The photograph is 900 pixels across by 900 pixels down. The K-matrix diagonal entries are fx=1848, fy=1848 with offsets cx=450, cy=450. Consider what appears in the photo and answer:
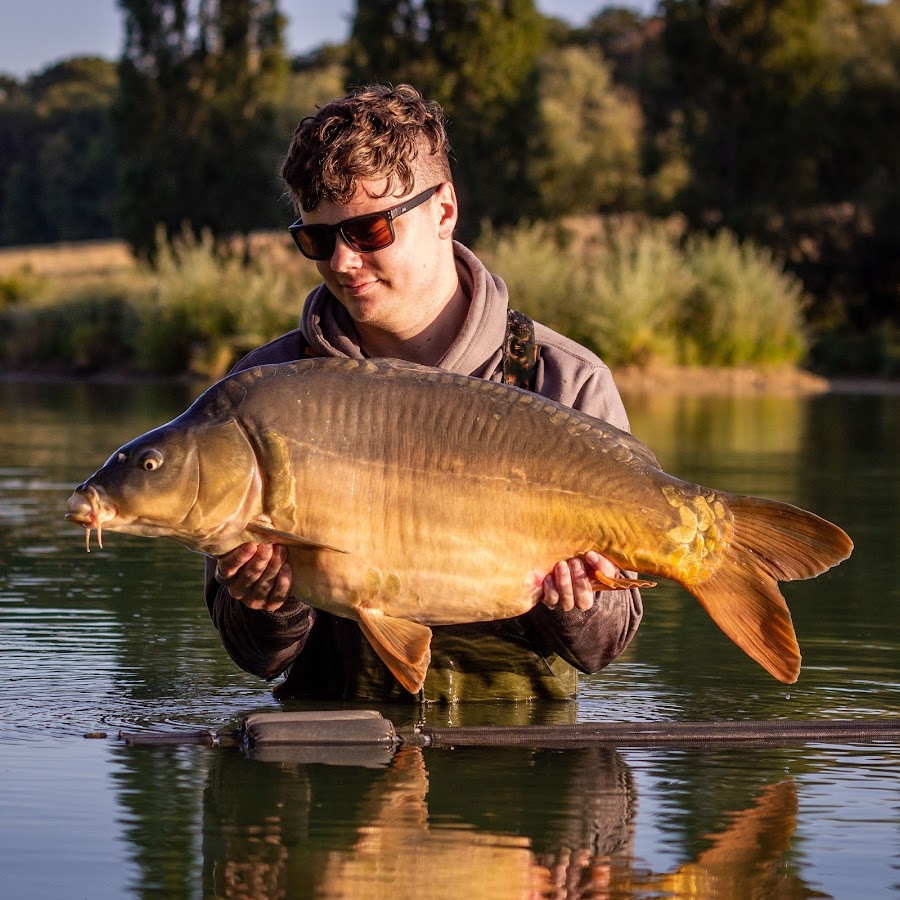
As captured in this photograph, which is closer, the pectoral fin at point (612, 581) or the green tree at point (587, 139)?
the pectoral fin at point (612, 581)

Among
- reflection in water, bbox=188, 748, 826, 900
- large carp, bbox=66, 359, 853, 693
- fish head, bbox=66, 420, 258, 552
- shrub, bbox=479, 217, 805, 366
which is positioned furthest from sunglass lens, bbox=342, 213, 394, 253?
shrub, bbox=479, 217, 805, 366

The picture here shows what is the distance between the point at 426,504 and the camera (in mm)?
4461

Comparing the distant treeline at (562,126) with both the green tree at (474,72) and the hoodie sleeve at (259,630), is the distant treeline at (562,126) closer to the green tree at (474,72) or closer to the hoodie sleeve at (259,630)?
the green tree at (474,72)

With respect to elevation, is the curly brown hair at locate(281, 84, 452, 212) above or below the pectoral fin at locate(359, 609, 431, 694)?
above

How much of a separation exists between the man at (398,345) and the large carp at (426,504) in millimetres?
169

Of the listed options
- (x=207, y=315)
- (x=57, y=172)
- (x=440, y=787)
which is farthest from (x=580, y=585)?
(x=57, y=172)

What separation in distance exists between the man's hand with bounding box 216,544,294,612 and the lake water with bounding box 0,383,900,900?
0.45 m

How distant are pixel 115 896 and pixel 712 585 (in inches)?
65.5

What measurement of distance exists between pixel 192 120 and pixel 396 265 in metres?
43.9

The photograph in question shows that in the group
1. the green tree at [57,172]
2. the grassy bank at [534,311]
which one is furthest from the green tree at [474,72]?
the green tree at [57,172]

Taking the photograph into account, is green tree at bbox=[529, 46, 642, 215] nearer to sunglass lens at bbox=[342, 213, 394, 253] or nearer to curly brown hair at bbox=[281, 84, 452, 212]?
curly brown hair at bbox=[281, 84, 452, 212]

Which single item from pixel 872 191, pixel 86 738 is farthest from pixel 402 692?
pixel 872 191

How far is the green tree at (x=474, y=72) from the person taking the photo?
4247 centimetres

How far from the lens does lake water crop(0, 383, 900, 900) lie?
3.84m
